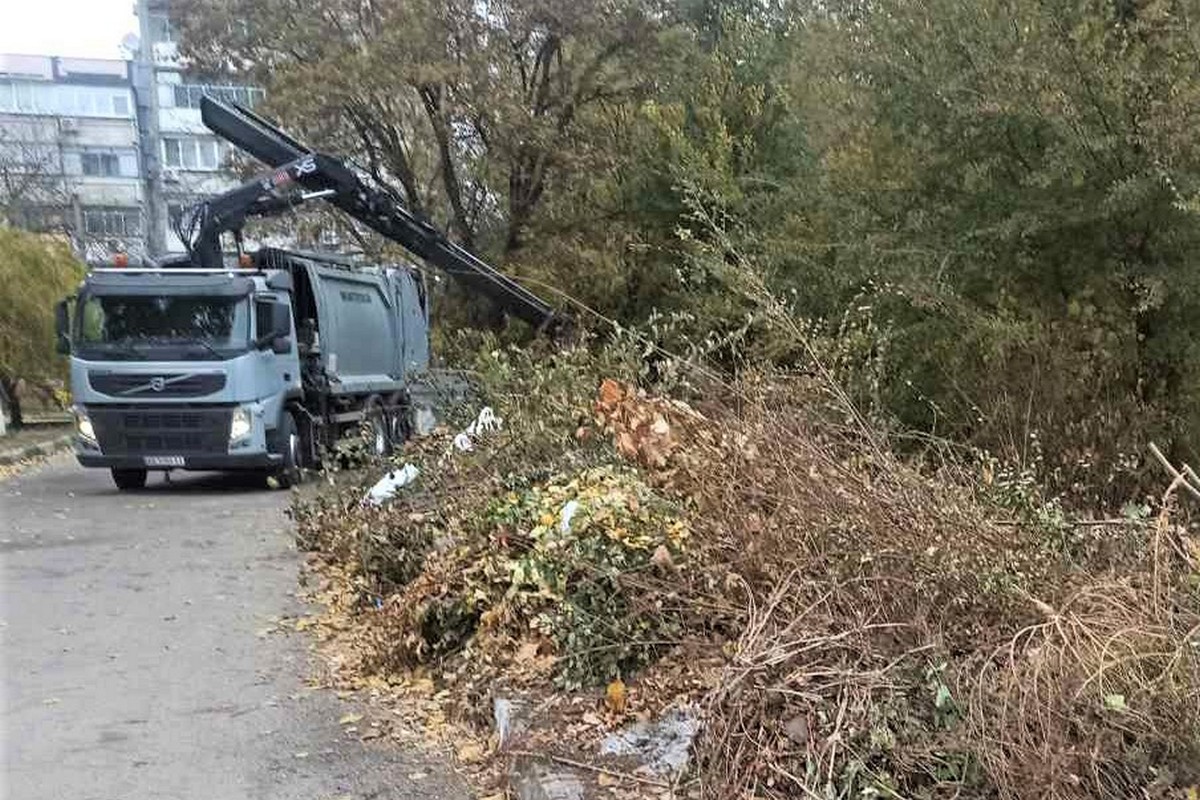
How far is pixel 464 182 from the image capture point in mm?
23875

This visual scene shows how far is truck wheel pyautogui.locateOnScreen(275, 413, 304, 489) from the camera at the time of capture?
45.6ft

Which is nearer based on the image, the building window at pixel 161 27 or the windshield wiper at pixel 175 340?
the windshield wiper at pixel 175 340

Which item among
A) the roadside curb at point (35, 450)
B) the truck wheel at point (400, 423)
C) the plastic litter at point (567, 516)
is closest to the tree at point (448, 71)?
the truck wheel at point (400, 423)

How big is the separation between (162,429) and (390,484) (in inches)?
211

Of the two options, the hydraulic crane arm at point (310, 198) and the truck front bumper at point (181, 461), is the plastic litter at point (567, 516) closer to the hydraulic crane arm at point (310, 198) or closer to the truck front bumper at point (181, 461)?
the truck front bumper at point (181, 461)

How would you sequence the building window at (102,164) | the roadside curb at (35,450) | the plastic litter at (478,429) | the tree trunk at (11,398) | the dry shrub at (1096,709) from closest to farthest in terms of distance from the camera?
the dry shrub at (1096,709) → the plastic litter at (478,429) → the roadside curb at (35,450) → the tree trunk at (11,398) → the building window at (102,164)

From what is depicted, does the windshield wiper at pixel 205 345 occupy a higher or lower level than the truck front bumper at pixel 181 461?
higher

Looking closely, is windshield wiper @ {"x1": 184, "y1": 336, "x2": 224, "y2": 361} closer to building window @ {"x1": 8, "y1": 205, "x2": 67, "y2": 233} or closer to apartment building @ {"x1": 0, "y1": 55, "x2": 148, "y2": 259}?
building window @ {"x1": 8, "y1": 205, "x2": 67, "y2": 233}

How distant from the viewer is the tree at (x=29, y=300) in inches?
800

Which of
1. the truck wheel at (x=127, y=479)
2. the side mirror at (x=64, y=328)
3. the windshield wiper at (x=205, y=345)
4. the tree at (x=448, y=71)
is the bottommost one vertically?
the truck wheel at (x=127, y=479)

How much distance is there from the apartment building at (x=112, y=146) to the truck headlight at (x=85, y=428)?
3790mm

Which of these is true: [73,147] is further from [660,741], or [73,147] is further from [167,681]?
[660,741]

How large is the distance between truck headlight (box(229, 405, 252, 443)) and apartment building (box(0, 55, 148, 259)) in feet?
81.1

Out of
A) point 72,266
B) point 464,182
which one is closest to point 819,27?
point 464,182
